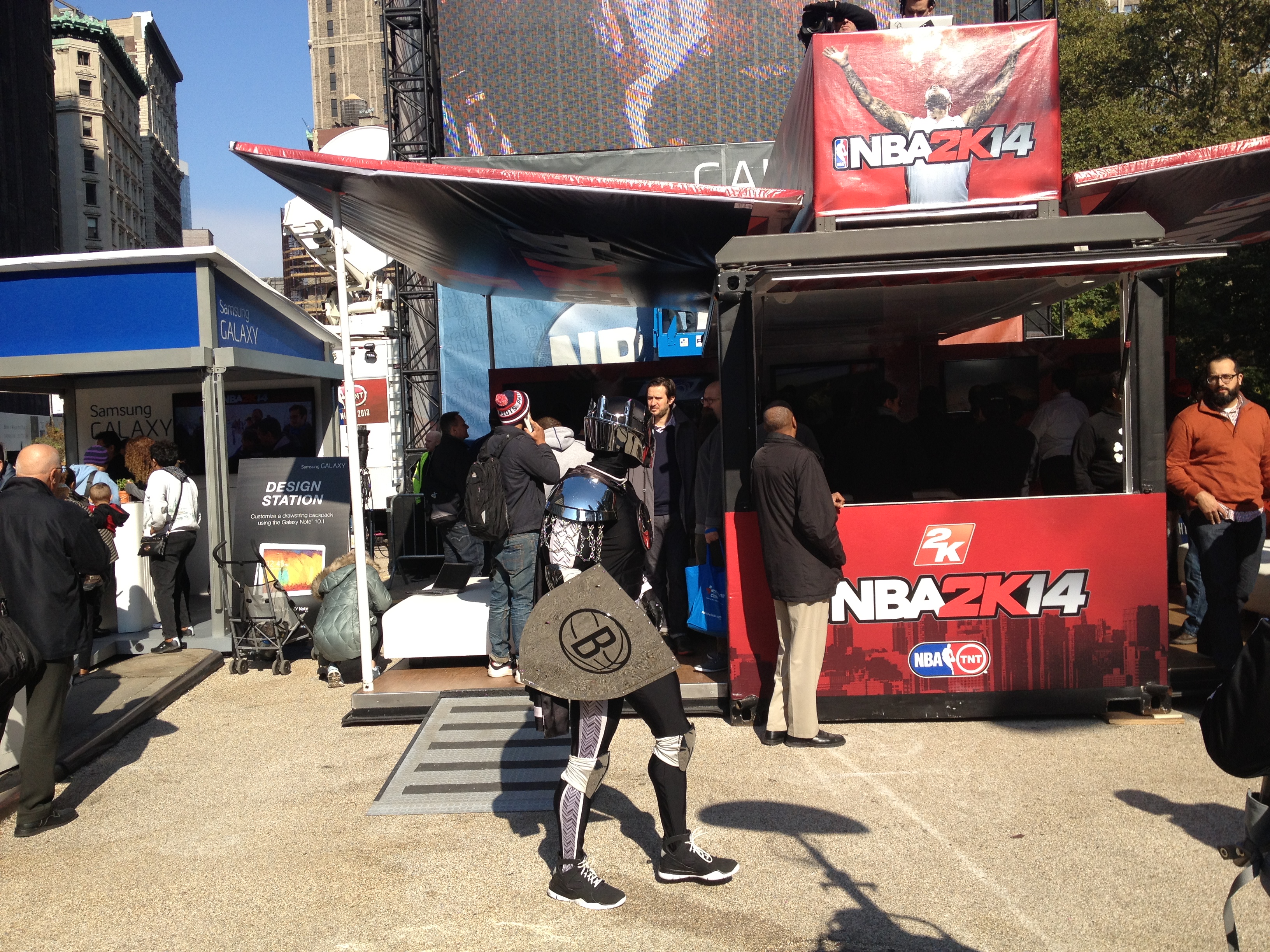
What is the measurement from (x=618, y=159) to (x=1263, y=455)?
11.4 metres

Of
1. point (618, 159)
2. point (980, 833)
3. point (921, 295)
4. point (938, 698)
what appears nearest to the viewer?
point (980, 833)

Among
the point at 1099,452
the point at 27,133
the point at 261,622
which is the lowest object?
the point at 261,622

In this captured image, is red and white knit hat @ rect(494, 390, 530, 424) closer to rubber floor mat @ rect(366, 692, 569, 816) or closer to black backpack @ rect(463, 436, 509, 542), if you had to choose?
black backpack @ rect(463, 436, 509, 542)

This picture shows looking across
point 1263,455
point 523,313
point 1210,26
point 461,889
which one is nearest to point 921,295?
point 1263,455

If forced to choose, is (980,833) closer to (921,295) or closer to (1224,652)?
(1224,652)

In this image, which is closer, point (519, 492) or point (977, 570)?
point (977, 570)

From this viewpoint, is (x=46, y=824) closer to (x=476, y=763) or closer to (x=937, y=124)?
(x=476, y=763)

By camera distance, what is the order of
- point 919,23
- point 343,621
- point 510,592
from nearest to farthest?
A: point 919,23 → point 510,592 → point 343,621

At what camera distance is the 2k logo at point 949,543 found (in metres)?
5.90

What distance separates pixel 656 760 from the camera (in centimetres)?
390

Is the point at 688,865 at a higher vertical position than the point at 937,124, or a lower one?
lower

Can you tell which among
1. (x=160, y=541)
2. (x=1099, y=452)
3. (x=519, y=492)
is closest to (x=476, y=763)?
(x=519, y=492)

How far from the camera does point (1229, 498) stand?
6000 millimetres

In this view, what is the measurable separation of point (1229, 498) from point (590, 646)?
14.2 ft
